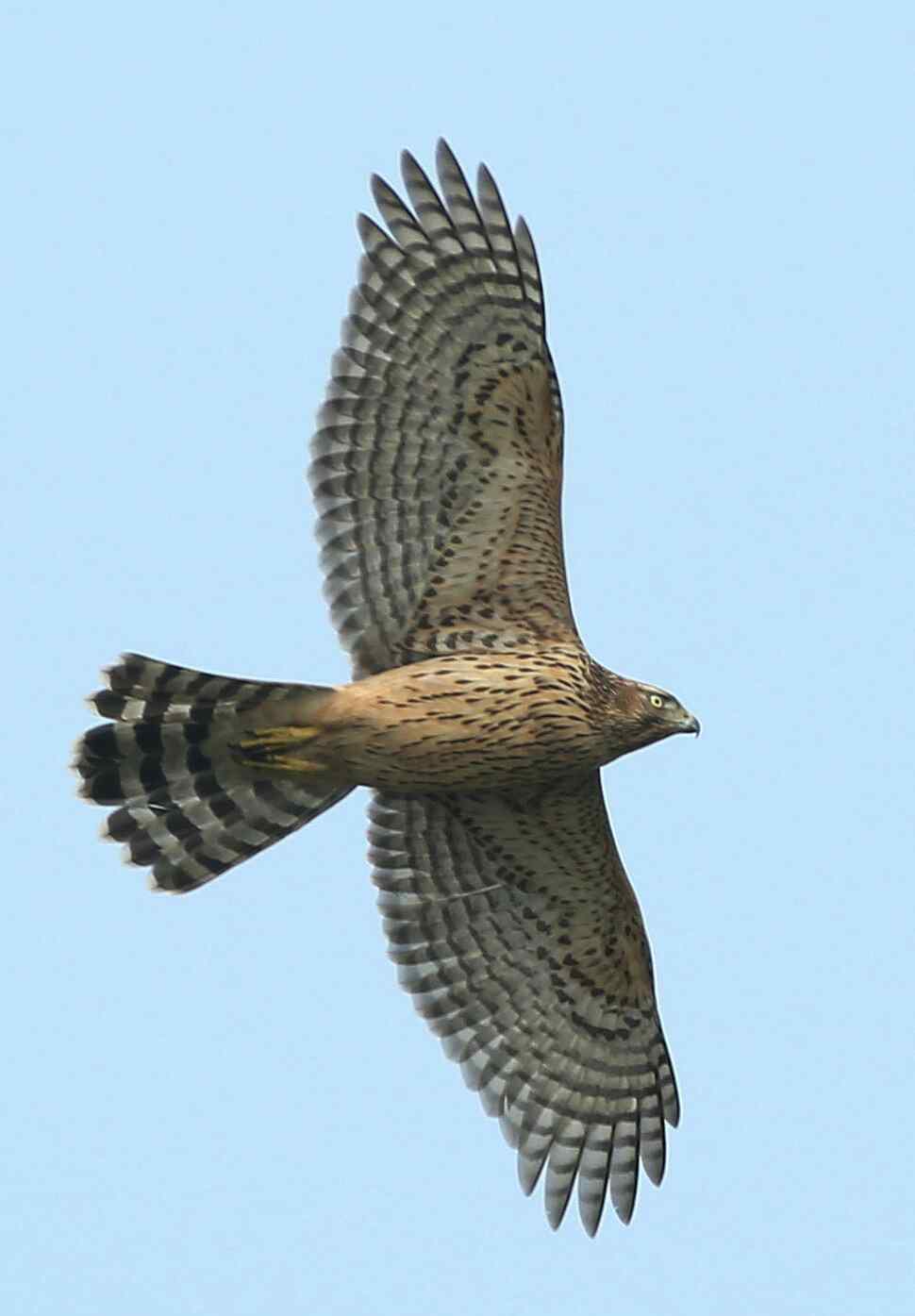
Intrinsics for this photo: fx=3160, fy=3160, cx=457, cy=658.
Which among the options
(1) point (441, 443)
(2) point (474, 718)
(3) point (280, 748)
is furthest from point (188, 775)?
(1) point (441, 443)

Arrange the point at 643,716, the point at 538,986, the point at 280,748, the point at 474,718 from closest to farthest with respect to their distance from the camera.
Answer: the point at 474,718 → the point at 643,716 → the point at 280,748 → the point at 538,986

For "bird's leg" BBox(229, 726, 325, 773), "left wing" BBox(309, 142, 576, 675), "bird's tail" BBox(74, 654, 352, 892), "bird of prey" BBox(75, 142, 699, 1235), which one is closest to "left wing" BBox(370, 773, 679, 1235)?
"bird of prey" BBox(75, 142, 699, 1235)

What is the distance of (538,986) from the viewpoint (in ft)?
56.0

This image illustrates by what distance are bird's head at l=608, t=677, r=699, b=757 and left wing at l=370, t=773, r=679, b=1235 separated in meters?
1.02

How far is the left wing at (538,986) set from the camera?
16.6 meters

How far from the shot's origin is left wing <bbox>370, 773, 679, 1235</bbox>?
16.6 m

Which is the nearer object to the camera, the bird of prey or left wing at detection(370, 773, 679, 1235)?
the bird of prey

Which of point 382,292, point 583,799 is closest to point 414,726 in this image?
point 583,799

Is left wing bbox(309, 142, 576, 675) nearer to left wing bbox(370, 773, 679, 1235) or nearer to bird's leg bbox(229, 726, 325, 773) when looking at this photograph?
bird's leg bbox(229, 726, 325, 773)

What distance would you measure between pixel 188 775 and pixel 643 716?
2410 mm

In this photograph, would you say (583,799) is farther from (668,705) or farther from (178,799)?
(178,799)

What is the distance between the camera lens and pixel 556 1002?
17.1 meters

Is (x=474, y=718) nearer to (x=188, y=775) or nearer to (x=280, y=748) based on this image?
(x=280, y=748)

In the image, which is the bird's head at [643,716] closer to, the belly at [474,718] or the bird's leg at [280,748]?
the belly at [474,718]
